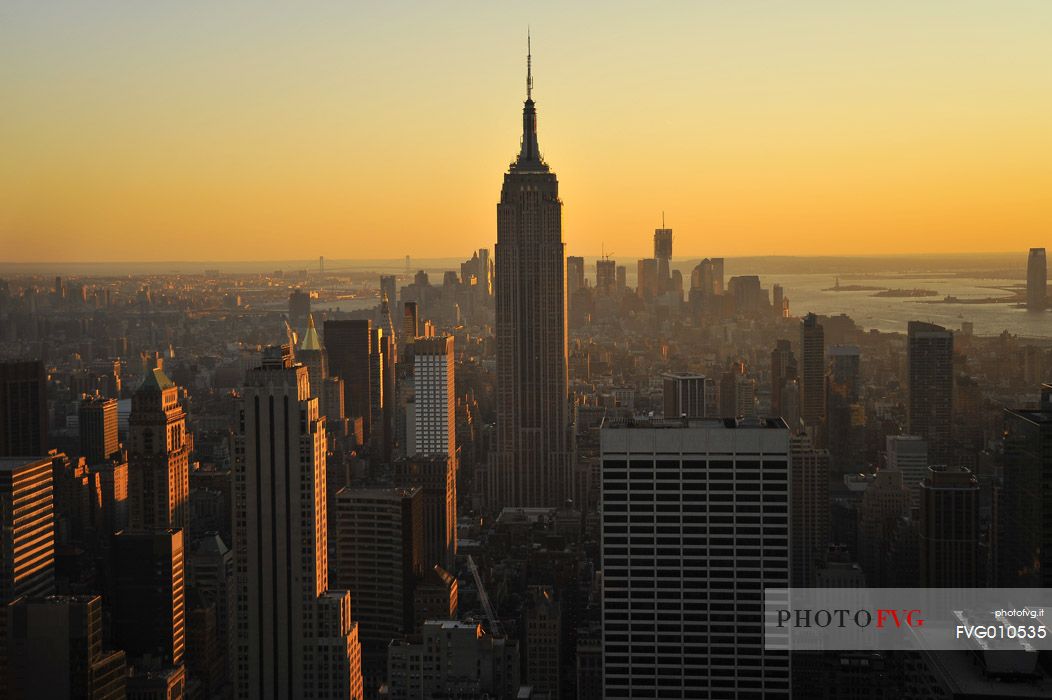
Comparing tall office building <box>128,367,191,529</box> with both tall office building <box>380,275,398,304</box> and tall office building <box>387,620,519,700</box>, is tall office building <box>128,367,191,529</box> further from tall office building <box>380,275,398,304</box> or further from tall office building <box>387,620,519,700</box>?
tall office building <box>387,620,519,700</box>

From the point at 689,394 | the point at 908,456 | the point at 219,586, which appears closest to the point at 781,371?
the point at 689,394

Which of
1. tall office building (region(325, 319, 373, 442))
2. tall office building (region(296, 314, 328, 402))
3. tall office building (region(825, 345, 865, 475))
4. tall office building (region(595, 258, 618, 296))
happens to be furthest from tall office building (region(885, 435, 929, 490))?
tall office building (region(325, 319, 373, 442))

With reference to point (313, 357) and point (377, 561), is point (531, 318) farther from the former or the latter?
point (377, 561)

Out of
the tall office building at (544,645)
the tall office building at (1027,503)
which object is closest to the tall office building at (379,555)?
the tall office building at (544,645)

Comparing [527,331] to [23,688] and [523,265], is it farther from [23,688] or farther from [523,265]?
[23,688]

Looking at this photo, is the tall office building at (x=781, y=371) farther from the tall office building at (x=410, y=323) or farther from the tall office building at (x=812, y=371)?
the tall office building at (x=410, y=323)
